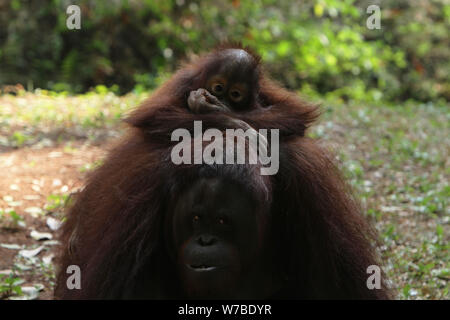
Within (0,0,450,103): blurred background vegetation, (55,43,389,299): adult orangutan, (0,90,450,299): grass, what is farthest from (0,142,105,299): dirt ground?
(0,0,450,103): blurred background vegetation

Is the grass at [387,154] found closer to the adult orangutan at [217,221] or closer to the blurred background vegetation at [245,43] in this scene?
the adult orangutan at [217,221]

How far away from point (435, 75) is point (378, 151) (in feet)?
19.4

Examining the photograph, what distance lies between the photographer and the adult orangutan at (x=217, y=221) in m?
2.61

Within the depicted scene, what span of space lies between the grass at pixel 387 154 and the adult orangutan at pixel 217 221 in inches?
31.1

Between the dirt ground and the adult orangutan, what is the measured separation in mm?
809

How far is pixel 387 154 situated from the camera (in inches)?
249

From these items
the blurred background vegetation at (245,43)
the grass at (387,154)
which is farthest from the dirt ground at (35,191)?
the blurred background vegetation at (245,43)

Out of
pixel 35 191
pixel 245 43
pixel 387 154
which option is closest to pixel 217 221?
pixel 35 191

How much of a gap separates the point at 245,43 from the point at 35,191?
5.53m

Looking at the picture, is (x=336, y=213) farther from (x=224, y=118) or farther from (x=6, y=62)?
(x=6, y=62)

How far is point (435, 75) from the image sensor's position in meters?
11.6

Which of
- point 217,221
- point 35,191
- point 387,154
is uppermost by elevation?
point 387,154

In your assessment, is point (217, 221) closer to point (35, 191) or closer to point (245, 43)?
point (35, 191)
